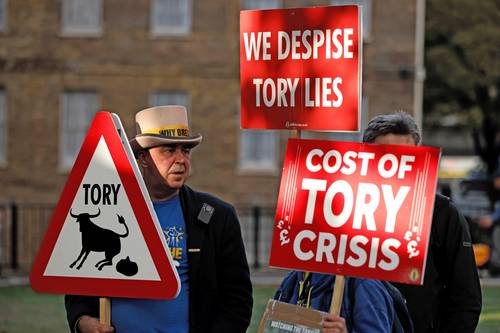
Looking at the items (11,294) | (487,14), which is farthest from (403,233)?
(487,14)

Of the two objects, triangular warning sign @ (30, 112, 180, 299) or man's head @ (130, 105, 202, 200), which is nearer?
triangular warning sign @ (30, 112, 180, 299)

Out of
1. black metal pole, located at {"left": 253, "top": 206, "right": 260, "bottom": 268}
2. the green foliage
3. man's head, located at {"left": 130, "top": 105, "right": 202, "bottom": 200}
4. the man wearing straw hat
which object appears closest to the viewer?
the man wearing straw hat

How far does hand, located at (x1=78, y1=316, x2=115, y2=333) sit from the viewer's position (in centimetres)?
445

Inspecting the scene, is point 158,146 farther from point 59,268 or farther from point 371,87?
point 371,87

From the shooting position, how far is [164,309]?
4562mm

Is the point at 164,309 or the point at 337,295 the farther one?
the point at 164,309

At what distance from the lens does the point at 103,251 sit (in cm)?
442

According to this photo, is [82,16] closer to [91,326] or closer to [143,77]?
[143,77]

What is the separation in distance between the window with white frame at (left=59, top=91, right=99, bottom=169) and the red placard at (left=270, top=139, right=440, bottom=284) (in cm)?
2341

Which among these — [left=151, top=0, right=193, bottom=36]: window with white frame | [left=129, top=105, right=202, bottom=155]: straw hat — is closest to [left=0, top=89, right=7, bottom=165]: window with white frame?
[left=151, top=0, right=193, bottom=36]: window with white frame

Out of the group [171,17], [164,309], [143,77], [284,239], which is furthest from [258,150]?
[284,239]

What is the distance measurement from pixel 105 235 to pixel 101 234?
0.05 feet

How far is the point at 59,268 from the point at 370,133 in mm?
1408

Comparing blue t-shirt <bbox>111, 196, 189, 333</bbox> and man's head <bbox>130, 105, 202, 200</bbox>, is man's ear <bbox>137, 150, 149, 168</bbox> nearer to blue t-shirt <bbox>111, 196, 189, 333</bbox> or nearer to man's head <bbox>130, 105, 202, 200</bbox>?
man's head <bbox>130, 105, 202, 200</bbox>
